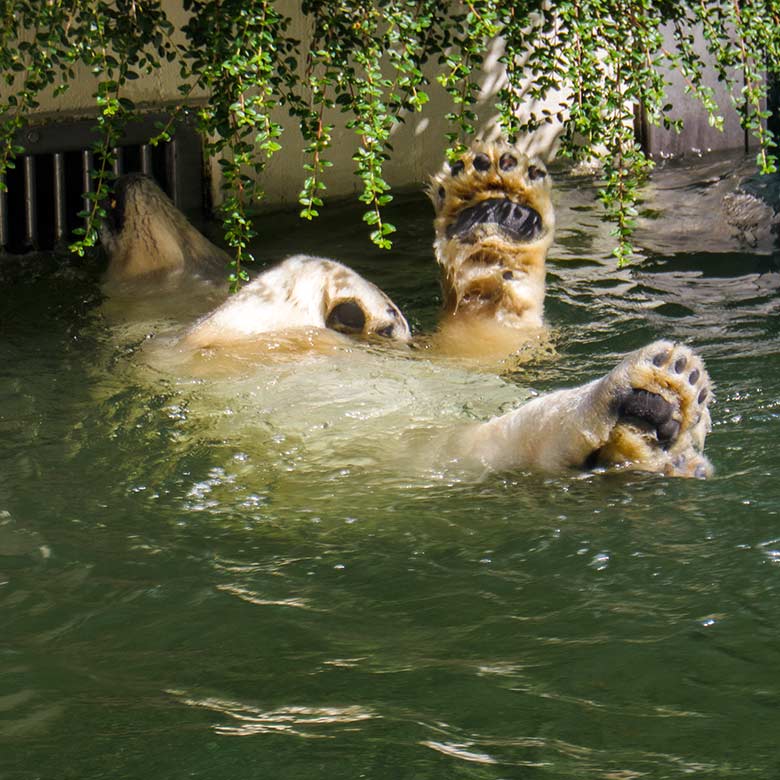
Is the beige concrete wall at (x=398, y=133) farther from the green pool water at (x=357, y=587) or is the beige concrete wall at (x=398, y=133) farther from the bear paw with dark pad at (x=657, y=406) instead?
the bear paw with dark pad at (x=657, y=406)

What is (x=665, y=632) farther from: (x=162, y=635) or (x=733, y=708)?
(x=162, y=635)

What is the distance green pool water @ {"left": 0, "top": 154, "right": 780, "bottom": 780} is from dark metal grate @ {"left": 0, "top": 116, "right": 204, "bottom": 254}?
2.27 m

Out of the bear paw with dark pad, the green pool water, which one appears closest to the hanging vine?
the green pool water

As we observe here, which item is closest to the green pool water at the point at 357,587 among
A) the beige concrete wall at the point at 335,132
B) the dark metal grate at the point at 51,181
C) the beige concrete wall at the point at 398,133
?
the dark metal grate at the point at 51,181

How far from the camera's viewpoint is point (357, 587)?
9.37 feet

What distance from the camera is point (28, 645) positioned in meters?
2.62

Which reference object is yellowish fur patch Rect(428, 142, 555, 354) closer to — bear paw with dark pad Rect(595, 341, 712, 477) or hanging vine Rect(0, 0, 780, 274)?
hanging vine Rect(0, 0, 780, 274)

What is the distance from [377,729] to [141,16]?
3387 mm

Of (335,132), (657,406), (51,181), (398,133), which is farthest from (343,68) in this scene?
(398,133)

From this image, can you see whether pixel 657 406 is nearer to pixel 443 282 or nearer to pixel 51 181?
pixel 443 282

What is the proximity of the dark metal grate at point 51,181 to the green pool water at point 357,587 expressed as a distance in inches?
89.3

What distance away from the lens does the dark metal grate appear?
677cm

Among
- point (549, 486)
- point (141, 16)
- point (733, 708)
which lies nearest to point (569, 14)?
point (141, 16)

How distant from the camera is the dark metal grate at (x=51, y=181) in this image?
6773 millimetres
